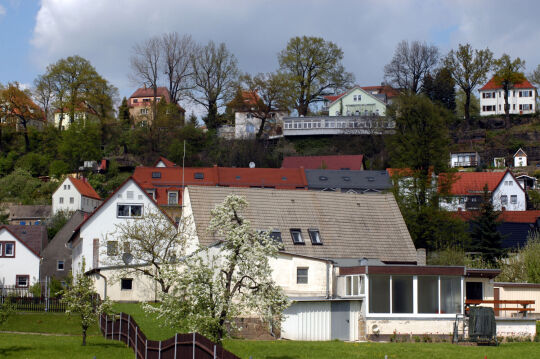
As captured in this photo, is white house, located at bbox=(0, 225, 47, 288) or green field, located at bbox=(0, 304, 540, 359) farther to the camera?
white house, located at bbox=(0, 225, 47, 288)

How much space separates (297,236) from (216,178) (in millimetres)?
44973

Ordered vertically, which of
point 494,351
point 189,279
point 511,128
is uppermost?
point 511,128

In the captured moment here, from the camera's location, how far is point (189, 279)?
70.9 feet

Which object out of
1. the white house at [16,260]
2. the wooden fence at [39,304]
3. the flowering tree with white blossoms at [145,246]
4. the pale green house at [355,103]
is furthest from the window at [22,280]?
the pale green house at [355,103]

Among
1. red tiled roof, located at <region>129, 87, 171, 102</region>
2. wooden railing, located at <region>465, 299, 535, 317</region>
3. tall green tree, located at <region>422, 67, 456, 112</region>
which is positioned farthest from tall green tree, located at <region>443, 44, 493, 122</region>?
wooden railing, located at <region>465, 299, 535, 317</region>

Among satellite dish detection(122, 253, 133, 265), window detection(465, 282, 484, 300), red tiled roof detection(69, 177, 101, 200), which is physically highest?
red tiled roof detection(69, 177, 101, 200)

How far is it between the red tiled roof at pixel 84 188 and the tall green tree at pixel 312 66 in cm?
3398

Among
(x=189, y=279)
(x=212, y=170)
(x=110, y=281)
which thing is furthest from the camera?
(x=212, y=170)

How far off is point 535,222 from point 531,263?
2658 centimetres

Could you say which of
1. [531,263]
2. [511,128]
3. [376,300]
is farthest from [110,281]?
[511,128]

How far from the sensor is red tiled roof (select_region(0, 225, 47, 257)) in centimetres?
6825

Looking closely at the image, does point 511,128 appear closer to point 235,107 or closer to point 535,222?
point 235,107

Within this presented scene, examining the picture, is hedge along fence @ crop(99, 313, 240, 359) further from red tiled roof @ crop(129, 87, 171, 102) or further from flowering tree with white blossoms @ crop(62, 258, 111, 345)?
red tiled roof @ crop(129, 87, 171, 102)

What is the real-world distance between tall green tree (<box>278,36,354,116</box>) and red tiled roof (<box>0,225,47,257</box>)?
5230 centimetres
